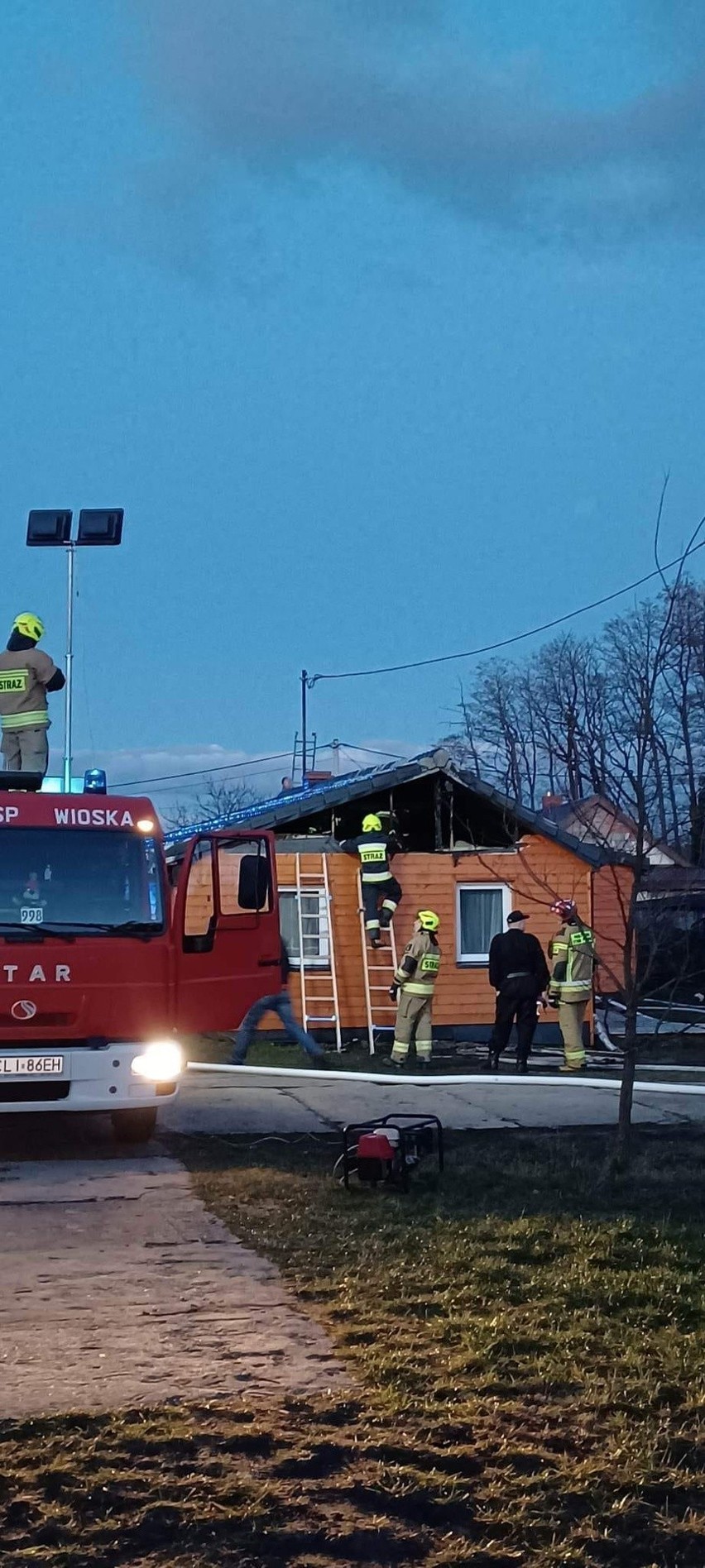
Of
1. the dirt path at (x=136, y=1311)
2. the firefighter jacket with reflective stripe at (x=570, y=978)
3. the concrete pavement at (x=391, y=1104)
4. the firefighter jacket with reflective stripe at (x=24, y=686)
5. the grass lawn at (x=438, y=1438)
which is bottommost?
the grass lawn at (x=438, y=1438)

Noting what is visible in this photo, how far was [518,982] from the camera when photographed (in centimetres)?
1509

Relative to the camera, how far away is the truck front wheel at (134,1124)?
930 cm

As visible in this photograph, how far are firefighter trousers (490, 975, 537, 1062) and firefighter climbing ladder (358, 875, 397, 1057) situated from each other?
4.00m

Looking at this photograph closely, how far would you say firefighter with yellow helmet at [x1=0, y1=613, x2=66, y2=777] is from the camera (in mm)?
10016

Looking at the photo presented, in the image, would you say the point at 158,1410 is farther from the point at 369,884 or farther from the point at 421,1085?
the point at 369,884

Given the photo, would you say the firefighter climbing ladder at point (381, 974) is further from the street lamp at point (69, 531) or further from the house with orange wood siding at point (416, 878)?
the street lamp at point (69, 531)

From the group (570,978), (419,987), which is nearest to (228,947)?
Answer: (419,987)

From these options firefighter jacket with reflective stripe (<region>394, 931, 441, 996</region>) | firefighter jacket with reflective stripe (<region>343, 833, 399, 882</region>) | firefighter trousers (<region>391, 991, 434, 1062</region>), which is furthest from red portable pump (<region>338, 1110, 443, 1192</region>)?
firefighter jacket with reflective stripe (<region>343, 833, 399, 882</region>)

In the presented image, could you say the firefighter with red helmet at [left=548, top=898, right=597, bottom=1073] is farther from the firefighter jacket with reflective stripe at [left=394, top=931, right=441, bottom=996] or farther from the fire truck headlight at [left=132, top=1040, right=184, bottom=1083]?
the fire truck headlight at [left=132, top=1040, right=184, bottom=1083]

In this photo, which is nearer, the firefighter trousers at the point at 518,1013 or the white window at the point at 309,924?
the firefighter trousers at the point at 518,1013

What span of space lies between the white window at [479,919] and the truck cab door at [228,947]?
10.9 metres

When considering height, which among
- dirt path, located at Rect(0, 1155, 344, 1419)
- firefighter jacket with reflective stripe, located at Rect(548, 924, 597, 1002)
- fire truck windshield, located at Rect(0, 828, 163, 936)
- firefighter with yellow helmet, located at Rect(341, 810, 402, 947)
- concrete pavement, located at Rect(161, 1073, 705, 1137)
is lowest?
dirt path, located at Rect(0, 1155, 344, 1419)

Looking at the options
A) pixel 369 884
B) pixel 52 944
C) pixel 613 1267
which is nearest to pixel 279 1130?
A: pixel 52 944

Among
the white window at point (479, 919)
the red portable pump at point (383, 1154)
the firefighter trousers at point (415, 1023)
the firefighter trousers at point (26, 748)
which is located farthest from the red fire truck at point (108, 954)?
the white window at point (479, 919)
